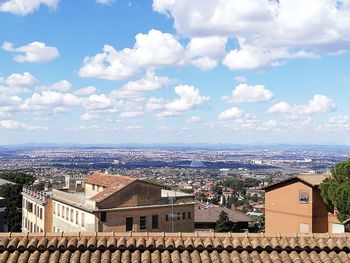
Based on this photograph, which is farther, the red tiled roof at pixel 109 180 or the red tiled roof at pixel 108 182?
the red tiled roof at pixel 109 180

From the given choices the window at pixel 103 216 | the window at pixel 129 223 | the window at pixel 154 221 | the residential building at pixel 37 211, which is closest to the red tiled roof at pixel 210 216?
the window at pixel 154 221

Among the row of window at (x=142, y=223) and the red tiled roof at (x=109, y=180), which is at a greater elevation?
the red tiled roof at (x=109, y=180)

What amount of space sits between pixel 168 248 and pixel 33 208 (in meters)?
56.9

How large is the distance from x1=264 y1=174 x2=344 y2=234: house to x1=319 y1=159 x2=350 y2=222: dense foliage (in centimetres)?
564

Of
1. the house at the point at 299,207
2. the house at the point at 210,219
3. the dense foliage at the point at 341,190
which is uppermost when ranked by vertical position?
the dense foliage at the point at 341,190

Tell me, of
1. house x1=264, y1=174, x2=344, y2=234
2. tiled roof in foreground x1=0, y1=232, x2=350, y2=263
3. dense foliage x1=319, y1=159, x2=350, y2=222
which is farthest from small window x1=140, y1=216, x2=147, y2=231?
tiled roof in foreground x1=0, y1=232, x2=350, y2=263

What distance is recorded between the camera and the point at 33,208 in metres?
64.4

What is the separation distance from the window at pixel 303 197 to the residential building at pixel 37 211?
95.4 ft

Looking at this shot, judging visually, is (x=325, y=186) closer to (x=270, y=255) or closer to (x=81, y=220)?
(x=81, y=220)

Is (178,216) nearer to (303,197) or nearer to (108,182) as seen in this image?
(108,182)

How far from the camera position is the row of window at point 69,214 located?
50.6 metres

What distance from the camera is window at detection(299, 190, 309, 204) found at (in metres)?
43.9

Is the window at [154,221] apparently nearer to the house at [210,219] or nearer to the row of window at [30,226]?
the row of window at [30,226]

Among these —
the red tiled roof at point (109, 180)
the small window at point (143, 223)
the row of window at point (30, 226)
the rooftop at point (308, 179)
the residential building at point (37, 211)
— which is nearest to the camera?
the rooftop at point (308, 179)
